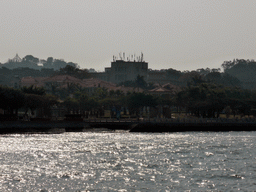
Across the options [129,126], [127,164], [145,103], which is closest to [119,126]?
[129,126]

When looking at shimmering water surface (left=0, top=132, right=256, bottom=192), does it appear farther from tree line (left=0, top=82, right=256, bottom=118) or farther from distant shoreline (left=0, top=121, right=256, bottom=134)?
tree line (left=0, top=82, right=256, bottom=118)

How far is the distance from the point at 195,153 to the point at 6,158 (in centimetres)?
2436

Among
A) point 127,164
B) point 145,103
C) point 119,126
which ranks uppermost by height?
point 145,103

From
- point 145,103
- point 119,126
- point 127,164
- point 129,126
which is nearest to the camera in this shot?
point 127,164

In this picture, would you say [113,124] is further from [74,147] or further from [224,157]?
[224,157]

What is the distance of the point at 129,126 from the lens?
11262 cm

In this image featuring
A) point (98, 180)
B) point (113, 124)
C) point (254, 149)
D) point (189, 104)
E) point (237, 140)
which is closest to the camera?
point (98, 180)

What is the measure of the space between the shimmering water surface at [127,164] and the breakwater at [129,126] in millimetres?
9677

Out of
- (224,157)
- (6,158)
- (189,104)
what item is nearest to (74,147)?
(6,158)

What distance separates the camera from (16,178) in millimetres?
50000

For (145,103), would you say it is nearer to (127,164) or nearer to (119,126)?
(119,126)

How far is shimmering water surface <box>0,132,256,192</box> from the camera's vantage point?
46.7 meters

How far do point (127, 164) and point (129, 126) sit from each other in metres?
51.8

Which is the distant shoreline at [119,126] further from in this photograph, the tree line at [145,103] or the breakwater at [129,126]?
the tree line at [145,103]
